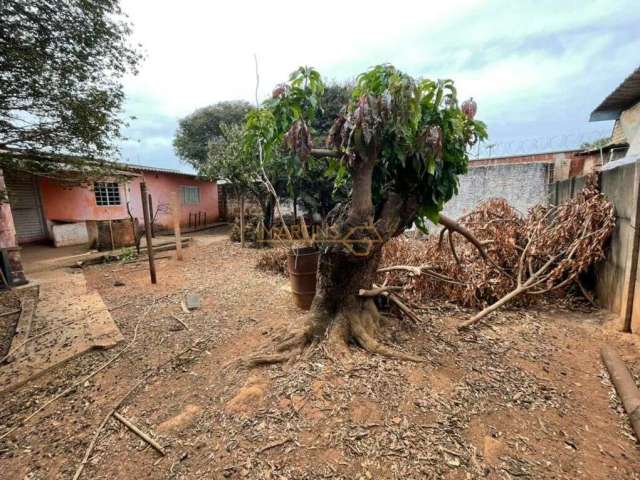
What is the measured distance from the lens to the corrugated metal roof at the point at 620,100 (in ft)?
18.3

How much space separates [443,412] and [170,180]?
14.3 metres

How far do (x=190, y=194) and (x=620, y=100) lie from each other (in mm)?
15516

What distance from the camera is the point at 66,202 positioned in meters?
9.65

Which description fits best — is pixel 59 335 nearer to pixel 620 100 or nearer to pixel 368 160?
pixel 368 160

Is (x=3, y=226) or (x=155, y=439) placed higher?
(x=3, y=226)

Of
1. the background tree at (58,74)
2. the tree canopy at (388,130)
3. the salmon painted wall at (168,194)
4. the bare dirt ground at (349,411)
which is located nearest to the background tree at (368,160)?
the tree canopy at (388,130)

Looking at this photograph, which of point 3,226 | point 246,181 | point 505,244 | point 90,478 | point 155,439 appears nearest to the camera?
point 90,478

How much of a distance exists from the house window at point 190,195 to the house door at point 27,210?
5.33 meters

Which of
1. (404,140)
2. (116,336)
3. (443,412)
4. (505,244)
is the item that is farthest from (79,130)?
(505,244)

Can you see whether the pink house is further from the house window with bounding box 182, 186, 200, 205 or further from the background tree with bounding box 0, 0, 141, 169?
the background tree with bounding box 0, 0, 141, 169

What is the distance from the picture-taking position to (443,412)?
2.00 meters

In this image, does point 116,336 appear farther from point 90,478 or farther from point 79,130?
point 79,130

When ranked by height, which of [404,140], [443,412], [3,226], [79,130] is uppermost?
[79,130]

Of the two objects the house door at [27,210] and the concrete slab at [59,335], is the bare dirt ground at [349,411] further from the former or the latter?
the house door at [27,210]
